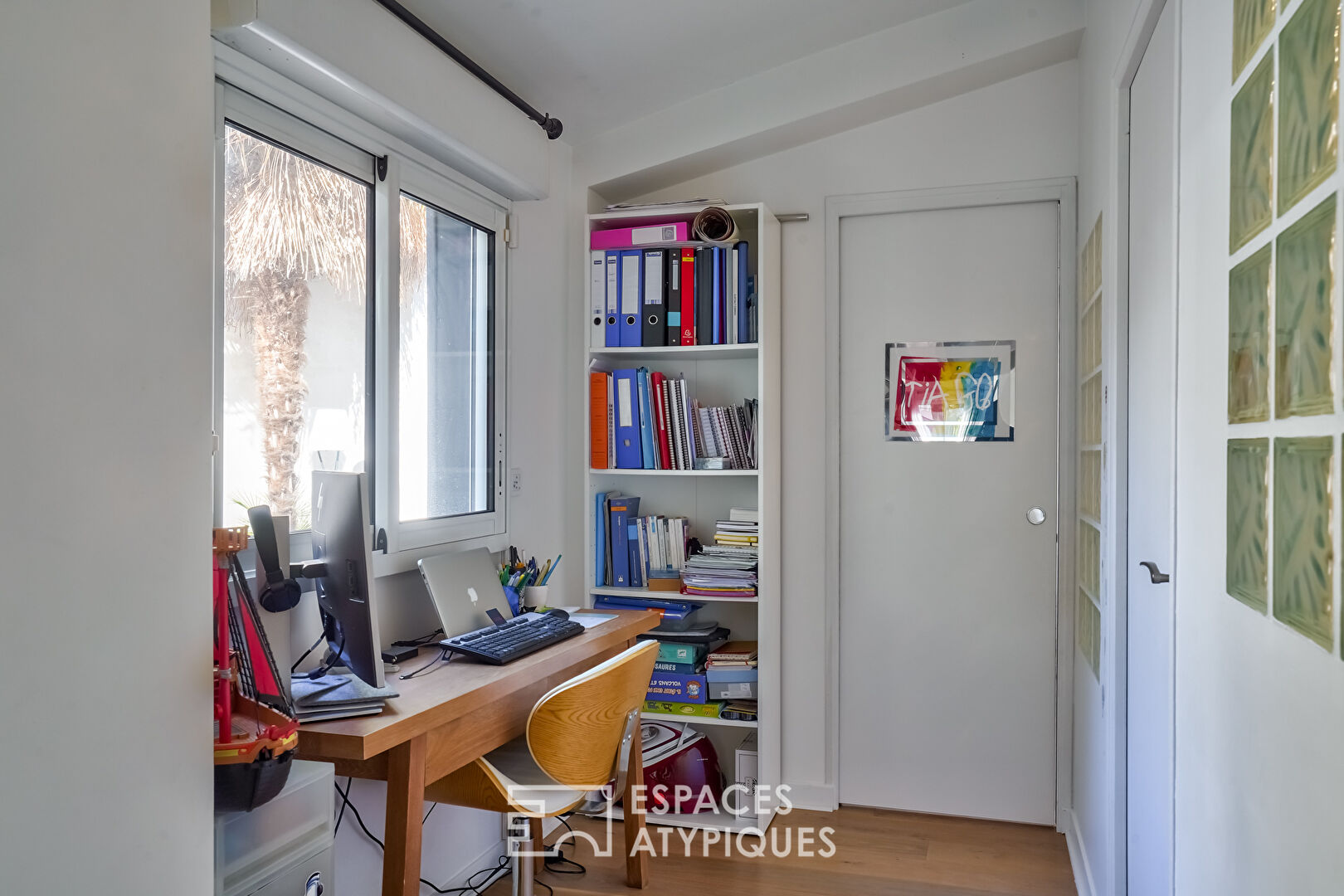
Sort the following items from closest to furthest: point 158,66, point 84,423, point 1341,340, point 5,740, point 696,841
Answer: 1. point 1341,340
2. point 5,740
3. point 84,423
4. point 158,66
5. point 696,841

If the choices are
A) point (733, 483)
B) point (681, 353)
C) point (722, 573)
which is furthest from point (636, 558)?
point (681, 353)

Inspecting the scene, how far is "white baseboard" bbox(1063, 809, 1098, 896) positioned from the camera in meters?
2.75

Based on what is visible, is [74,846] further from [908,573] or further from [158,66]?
[908,573]

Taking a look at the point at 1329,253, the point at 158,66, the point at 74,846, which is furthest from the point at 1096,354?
the point at 74,846

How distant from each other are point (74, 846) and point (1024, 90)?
132 inches

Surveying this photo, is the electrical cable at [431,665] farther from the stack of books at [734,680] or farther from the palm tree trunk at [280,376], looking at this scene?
the stack of books at [734,680]

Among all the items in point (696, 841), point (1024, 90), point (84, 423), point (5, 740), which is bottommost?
point (696, 841)

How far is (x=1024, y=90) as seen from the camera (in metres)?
3.33

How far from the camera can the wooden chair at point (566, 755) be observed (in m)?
2.19

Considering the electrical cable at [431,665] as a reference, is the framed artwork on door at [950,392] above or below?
above

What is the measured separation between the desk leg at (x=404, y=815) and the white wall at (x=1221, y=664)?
4.53ft

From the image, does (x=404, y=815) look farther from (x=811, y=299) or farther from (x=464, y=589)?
(x=811, y=299)

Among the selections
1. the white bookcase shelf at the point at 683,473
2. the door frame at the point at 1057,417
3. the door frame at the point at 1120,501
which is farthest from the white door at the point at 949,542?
the door frame at the point at 1120,501

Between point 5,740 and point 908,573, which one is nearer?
point 5,740
